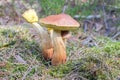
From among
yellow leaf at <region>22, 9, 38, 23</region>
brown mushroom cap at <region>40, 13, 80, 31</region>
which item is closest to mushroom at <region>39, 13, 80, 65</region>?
brown mushroom cap at <region>40, 13, 80, 31</region>

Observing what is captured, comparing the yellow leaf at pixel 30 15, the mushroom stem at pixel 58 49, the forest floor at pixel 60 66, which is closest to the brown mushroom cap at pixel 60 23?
the mushroom stem at pixel 58 49

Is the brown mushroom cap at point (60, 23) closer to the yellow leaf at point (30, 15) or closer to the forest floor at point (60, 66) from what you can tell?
the yellow leaf at point (30, 15)

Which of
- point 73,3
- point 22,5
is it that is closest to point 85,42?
point 73,3

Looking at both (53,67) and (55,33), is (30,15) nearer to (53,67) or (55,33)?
(55,33)

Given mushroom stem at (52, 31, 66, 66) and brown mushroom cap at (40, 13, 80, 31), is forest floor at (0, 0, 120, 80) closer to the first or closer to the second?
mushroom stem at (52, 31, 66, 66)

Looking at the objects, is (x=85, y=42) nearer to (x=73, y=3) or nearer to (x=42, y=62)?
(x=42, y=62)

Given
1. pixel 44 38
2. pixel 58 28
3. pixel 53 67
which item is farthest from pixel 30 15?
pixel 53 67

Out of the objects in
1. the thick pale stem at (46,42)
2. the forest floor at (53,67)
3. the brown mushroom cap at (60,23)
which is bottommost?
the forest floor at (53,67)
